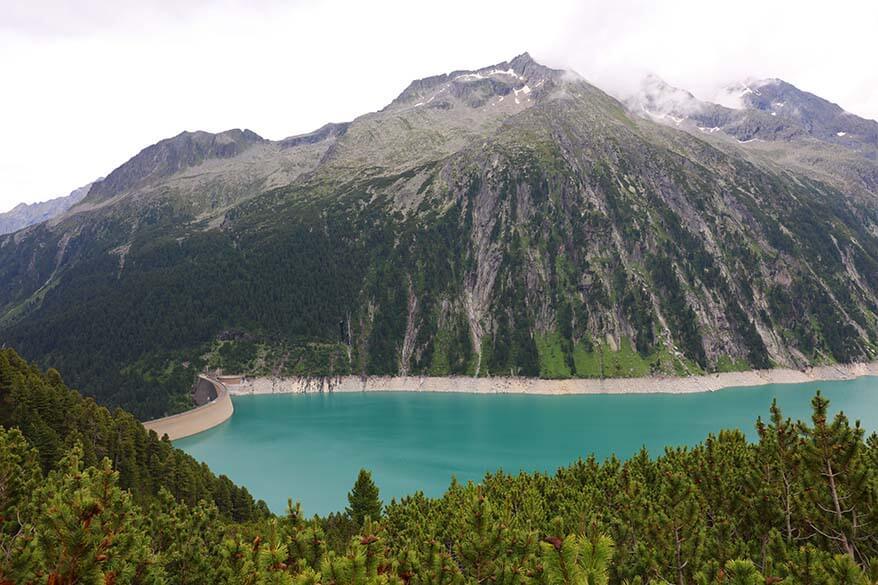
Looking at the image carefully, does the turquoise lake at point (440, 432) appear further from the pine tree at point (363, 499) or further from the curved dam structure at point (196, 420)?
the pine tree at point (363, 499)

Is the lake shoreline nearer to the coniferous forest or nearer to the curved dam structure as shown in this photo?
the curved dam structure

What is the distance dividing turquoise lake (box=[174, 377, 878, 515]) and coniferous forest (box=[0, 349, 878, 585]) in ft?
154

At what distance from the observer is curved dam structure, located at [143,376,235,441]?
10306 cm

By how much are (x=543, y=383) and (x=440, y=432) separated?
58.2 meters

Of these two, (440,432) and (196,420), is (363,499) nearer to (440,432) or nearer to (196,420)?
(440,432)

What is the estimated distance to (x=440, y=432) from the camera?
10675 centimetres

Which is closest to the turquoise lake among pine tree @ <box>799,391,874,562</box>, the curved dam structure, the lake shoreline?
the curved dam structure

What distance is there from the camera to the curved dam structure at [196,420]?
338 ft

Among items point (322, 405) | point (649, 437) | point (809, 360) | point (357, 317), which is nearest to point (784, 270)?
point (809, 360)

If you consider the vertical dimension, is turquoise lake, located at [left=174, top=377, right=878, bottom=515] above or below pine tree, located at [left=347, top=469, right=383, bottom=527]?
below

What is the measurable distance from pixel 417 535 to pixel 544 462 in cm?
6335

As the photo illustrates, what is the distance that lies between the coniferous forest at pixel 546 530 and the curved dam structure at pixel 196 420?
87.6m

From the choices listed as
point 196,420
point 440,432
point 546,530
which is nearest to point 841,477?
point 546,530

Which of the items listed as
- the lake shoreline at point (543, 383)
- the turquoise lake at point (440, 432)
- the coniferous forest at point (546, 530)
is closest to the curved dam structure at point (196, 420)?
the turquoise lake at point (440, 432)
